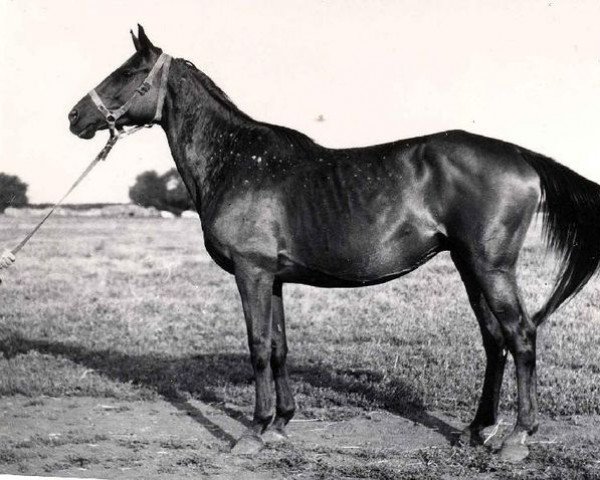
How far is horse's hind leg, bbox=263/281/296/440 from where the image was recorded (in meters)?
4.59

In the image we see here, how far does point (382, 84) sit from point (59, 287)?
4.26 m

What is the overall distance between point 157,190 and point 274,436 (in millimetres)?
3138

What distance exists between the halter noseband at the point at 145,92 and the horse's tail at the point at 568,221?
95.1 inches

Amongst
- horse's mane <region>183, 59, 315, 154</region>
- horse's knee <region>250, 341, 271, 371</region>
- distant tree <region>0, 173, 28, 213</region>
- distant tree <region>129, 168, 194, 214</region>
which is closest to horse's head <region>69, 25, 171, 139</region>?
horse's mane <region>183, 59, 315, 154</region>

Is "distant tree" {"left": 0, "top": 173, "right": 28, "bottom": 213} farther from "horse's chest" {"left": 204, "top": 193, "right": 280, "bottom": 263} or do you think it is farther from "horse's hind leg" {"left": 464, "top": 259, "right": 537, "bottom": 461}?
"horse's hind leg" {"left": 464, "top": 259, "right": 537, "bottom": 461}

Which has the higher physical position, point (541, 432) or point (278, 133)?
point (278, 133)

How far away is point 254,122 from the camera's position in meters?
4.64

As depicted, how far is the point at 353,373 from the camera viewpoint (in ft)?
20.2

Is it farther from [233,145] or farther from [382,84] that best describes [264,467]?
[382,84]

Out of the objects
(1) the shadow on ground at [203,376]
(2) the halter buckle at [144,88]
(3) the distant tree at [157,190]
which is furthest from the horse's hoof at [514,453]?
(3) the distant tree at [157,190]

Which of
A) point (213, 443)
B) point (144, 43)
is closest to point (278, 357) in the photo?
point (213, 443)

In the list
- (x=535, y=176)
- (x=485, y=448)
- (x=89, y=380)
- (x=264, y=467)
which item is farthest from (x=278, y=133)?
(x=89, y=380)

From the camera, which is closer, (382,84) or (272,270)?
(272,270)

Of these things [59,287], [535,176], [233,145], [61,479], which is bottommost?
[61,479]
